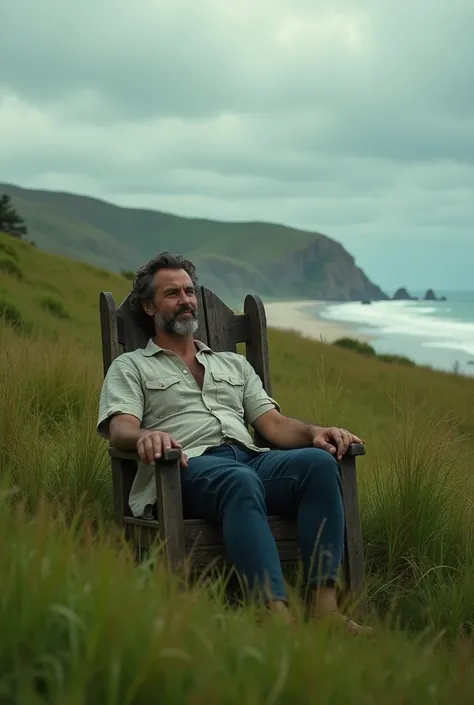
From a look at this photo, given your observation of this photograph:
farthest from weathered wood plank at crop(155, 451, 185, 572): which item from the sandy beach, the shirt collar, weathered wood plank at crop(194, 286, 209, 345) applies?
the sandy beach

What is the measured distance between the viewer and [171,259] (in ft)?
15.6

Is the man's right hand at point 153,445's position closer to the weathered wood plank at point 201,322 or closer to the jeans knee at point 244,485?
the jeans knee at point 244,485

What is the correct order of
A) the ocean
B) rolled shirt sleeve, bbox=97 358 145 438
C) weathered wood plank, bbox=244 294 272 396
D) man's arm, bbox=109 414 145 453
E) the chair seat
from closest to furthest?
the chair seat → man's arm, bbox=109 414 145 453 → rolled shirt sleeve, bbox=97 358 145 438 → weathered wood plank, bbox=244 294 272 396 → the ocean

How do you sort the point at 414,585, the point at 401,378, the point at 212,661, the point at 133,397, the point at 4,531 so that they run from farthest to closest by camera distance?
1. the point at 401,378
2. the point at 414,585
3. the point at 133,397
4. the point at 4,531
5. the point at 212,661

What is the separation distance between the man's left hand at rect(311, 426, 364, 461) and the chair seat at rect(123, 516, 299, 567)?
318mm

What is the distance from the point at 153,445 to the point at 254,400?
104 centimetres

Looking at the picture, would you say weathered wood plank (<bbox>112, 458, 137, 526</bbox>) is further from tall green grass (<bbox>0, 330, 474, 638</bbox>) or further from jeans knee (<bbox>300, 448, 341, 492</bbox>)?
jeans knee (<bbox>300, 448, 341, 492</bbox>)

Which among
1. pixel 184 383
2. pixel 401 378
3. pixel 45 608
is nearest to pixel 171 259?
pixel 184 383

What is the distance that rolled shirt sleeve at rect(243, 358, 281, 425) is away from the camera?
477cm

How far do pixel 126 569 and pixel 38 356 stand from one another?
457 cm

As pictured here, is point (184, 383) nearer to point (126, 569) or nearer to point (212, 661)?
point (126, 569)

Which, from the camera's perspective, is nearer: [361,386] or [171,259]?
[171,259]

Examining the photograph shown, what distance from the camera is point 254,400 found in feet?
15.7

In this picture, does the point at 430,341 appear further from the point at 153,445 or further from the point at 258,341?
the point at 153,445
